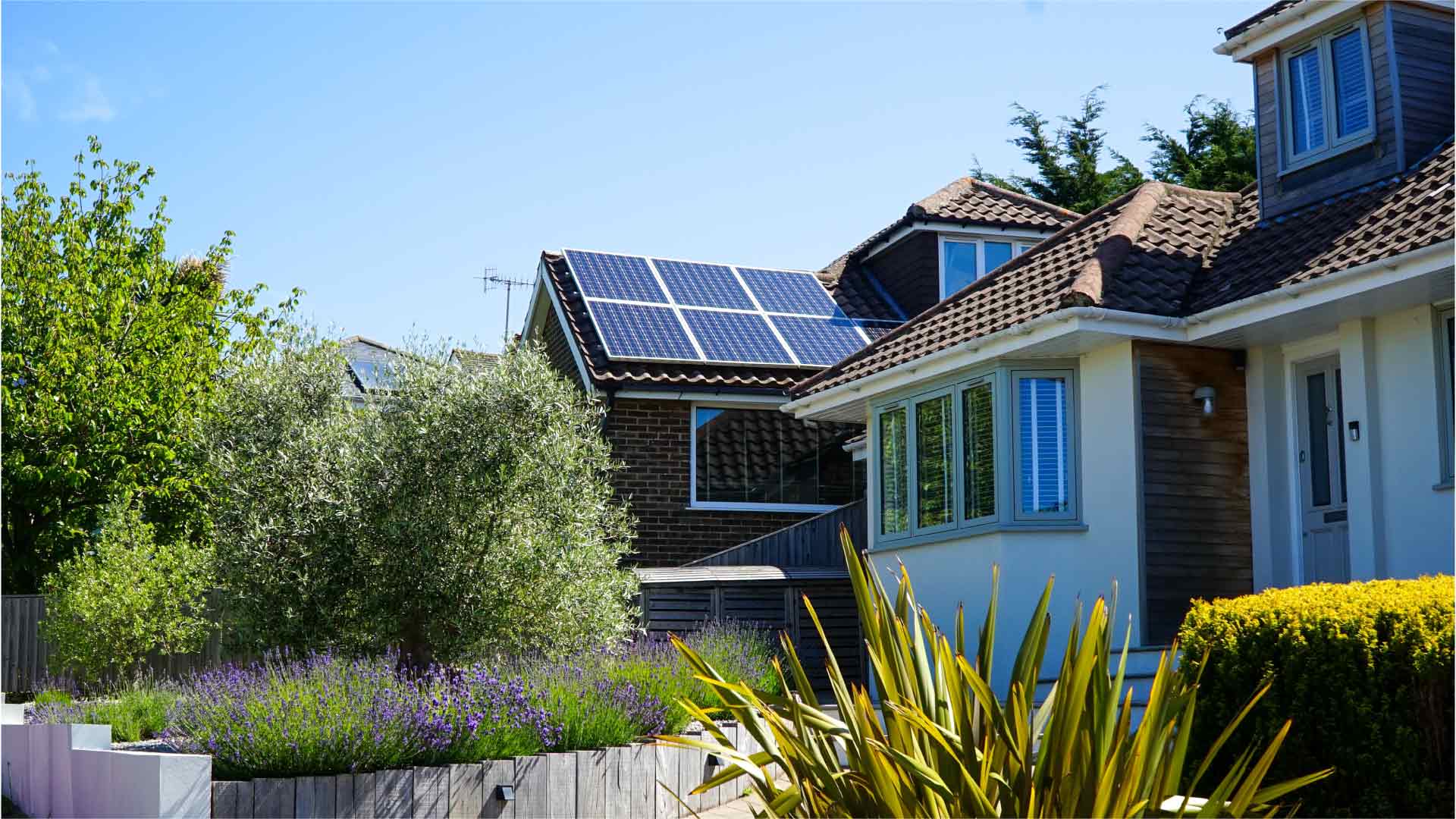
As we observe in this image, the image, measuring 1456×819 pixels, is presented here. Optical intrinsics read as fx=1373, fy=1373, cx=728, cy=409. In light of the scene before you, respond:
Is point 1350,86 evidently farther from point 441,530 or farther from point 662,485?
point 662,485

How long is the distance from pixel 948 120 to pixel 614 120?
4438 mm

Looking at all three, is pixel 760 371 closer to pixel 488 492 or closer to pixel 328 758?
pixel 488 492

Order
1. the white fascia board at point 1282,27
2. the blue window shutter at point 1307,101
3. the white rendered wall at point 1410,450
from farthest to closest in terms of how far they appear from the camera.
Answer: the blue window shutter at point 1307,101, the white fascia board at point 1282,27, the white rendered wall at point 1410,450

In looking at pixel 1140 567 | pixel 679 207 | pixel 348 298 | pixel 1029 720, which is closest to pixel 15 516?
pixel 348 298

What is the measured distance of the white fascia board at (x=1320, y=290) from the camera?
1046cm

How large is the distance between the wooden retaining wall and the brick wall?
9.58 meters

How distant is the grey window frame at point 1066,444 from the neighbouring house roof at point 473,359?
514cm

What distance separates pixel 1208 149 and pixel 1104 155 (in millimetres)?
2878

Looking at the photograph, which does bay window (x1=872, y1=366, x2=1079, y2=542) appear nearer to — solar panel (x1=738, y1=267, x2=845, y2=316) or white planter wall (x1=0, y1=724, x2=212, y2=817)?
solar panel (x1=738, y1=267, x2=845, y2=316)

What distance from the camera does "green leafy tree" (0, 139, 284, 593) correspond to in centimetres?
1909

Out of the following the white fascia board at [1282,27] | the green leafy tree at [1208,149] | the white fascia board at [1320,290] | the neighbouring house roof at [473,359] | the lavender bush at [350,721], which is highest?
the green leafy tree at [1208,149]

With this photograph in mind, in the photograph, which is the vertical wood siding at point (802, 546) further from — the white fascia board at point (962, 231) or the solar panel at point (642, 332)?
the white fascia board at point (962, 231)

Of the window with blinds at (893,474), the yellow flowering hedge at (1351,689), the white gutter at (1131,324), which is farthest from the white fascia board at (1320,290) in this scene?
the yellow flowering hedge at (1351,689)

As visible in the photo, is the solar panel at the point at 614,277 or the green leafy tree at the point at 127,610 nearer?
the green leafy tree at the point at 127,610
